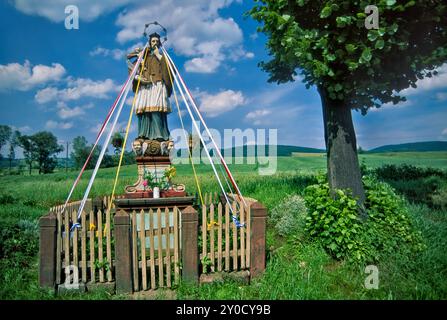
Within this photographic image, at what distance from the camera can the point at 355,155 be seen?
5875mm

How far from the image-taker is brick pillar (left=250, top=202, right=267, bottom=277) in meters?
4.67

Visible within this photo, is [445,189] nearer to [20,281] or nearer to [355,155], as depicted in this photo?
[355,155]

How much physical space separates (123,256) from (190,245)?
1.04m

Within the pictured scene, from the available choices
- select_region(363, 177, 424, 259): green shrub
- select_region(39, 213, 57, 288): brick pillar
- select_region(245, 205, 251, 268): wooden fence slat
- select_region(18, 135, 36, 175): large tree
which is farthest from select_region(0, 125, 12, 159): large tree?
select_region(363, 177, 424, 259): green shrub

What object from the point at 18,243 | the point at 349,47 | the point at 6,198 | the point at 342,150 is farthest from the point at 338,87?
the point at 6,198

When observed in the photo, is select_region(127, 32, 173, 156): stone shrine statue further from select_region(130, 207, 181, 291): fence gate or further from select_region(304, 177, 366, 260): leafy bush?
select_region(304, 177, 366, 260): leafy bush

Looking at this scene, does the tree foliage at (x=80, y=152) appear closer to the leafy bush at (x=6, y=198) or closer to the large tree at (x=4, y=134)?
the large tree at (x=4, y=134)

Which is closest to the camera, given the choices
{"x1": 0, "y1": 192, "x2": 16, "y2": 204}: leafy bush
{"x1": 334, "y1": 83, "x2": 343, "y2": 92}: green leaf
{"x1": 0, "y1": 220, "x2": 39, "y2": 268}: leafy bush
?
{"x1": 334, "y1": 83, "x2": 343, "y2": 92}: green leaf

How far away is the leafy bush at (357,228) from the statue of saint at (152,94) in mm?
4552

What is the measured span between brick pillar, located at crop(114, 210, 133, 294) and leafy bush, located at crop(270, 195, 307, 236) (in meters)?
3.60

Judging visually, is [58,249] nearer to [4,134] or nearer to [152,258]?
[152,258]

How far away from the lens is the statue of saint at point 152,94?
25.0 ft

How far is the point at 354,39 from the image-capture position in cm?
491
